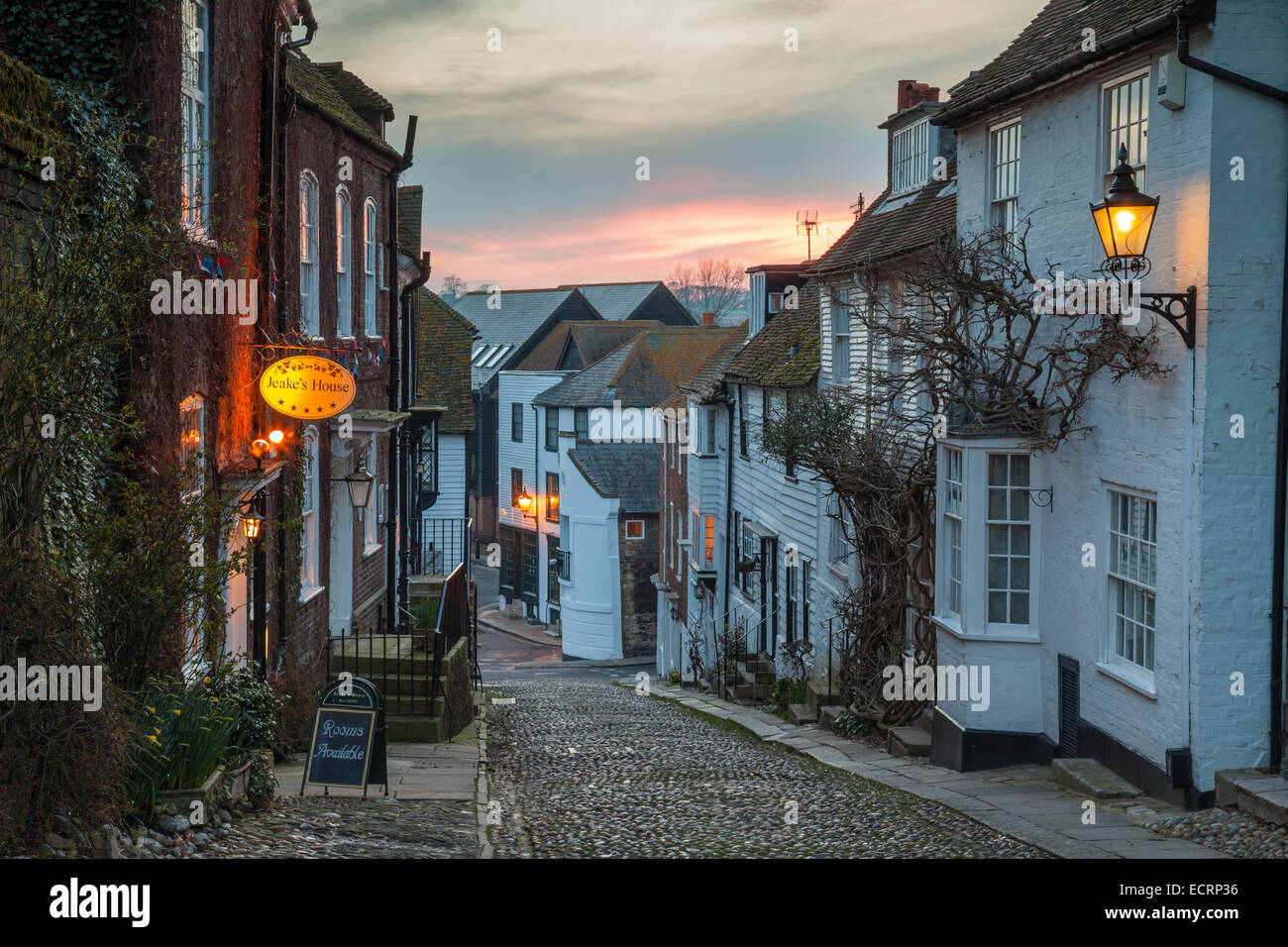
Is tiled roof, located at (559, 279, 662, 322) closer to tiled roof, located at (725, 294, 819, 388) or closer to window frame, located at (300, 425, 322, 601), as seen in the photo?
tiled roof, located at (725, 294, 819, 388)

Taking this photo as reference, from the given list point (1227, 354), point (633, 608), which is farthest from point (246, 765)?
point (633, 608)

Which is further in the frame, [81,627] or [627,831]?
[627,831]

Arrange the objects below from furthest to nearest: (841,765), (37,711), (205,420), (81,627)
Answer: (841,765)
(205,420)
(81,627)
(37,711)

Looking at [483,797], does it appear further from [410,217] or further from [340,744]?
[410,217]

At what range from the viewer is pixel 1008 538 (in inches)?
492

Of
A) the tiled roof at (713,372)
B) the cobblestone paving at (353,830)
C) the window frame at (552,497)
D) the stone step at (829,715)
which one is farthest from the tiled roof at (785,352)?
the window frame at (552,497)

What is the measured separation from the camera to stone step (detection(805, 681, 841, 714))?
55.2 feet

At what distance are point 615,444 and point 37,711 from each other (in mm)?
36650

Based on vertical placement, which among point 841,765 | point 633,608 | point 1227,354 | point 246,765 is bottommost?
point 633,608

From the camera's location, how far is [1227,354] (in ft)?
30.9

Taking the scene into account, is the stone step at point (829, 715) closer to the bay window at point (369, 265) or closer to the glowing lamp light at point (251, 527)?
the glowing lamp light at point (251, 527)

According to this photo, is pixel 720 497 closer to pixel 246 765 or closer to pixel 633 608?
pixel 633 608

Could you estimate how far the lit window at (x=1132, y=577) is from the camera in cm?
1043

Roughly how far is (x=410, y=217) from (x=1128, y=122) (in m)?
20.3
